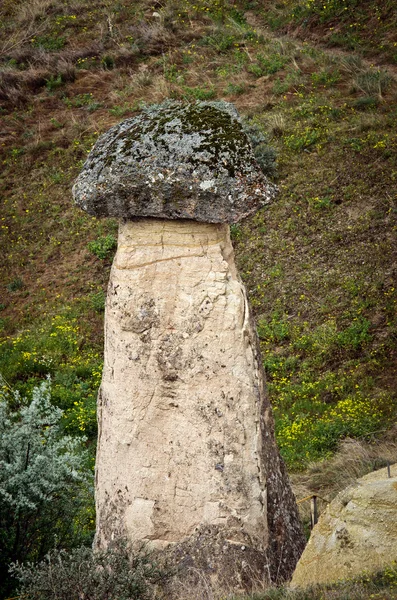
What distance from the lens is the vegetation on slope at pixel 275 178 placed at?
12547mm

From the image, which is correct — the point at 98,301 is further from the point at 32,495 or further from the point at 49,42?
the point at 49,42

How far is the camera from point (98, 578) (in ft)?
18.7

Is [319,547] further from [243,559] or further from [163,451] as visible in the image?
[163,451]

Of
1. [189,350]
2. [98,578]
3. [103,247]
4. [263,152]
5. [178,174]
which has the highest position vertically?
[263,152]

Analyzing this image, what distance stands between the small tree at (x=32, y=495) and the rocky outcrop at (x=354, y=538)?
289cm

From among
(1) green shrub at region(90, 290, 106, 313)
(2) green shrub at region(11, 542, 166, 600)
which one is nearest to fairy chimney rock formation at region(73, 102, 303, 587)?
(2) green shrub at region(11, 542, 166, 600)

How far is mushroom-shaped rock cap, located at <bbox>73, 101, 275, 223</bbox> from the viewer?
5.75 m

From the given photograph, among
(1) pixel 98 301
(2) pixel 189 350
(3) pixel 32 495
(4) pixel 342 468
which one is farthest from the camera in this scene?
(1) pixel 98 301

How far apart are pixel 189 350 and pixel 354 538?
1.79m

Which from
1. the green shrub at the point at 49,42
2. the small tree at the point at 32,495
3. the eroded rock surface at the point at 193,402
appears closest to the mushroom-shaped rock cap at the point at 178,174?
the eroded rock surface at the point at 193,402

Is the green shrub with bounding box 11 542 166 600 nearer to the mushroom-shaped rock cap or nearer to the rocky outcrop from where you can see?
the rocky outcrop

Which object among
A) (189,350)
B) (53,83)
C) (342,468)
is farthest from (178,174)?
(53,83)

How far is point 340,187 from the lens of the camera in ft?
52.5

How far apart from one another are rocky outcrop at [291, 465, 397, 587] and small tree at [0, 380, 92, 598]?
2892mm
